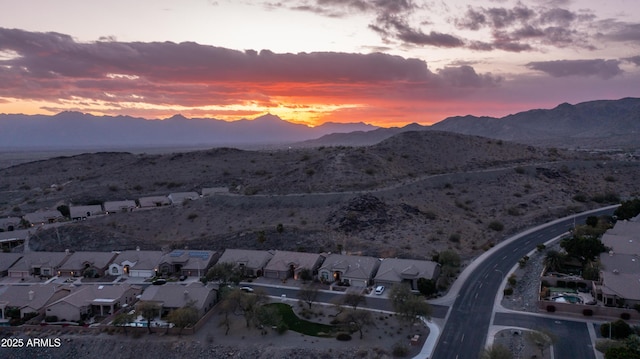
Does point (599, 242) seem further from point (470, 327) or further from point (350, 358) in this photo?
point (350, 358)

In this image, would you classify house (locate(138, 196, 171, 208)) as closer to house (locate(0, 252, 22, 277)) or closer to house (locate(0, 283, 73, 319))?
house (locate(0, 252, 22, 277))

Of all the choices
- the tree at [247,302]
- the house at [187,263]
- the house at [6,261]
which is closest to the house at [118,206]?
the house at [6,261]

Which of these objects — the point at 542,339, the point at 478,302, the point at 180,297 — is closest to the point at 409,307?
the point at 478,302

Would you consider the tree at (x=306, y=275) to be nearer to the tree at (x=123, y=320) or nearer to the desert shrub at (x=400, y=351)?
the desert shrub at (x=400, y=351)

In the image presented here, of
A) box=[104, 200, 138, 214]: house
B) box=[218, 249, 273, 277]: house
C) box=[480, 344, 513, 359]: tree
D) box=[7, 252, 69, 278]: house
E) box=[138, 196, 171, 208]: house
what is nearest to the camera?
box=[480, 344, 513, 359]: tree

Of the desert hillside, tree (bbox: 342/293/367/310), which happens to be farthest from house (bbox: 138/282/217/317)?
the desert hillside

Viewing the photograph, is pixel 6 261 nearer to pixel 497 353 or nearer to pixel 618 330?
pixel 497 353

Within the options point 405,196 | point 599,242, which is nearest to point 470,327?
point 599,242
